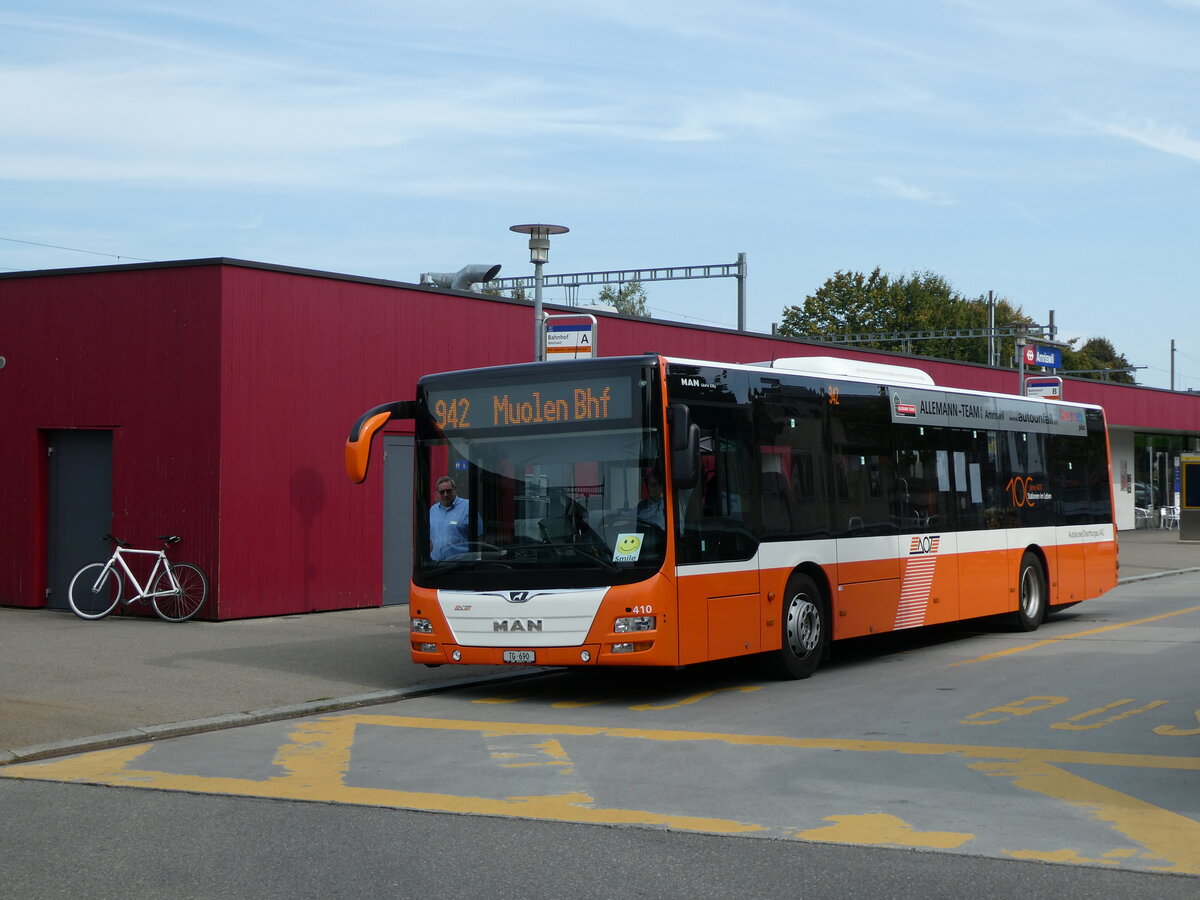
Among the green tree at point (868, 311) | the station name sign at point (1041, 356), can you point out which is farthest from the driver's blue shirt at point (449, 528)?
the green tree at point (868, 311)

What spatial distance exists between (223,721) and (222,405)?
7.96 m

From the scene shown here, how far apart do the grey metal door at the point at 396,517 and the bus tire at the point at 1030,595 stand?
7.86m

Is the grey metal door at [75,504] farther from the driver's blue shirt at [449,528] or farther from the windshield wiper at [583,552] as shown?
the windshield wiper at [583,552]

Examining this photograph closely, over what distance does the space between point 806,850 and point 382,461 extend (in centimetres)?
1418

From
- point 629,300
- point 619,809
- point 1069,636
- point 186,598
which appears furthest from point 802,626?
point 629,300

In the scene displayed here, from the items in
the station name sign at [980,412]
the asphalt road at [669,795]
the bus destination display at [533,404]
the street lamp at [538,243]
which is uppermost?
the street lamp at [538,243]

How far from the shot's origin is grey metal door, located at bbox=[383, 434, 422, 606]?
20.3m

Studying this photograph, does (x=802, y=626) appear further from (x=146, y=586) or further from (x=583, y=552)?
(x=146, y=586)

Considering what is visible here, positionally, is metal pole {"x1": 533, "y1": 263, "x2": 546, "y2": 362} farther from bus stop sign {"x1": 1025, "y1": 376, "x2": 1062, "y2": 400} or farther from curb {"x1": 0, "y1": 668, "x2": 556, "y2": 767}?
bus stop sign {"x1": 1025, "y1": 376, "x2": 1062, "y2": 400}

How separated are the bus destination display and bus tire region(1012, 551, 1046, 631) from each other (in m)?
7.50

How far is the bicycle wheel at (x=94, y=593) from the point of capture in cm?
1825

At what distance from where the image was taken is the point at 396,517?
20.6 m

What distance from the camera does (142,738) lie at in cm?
1014

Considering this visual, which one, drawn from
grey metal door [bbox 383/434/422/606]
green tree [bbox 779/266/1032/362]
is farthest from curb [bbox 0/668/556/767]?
green tree [bbox 779/266/1032/362]
